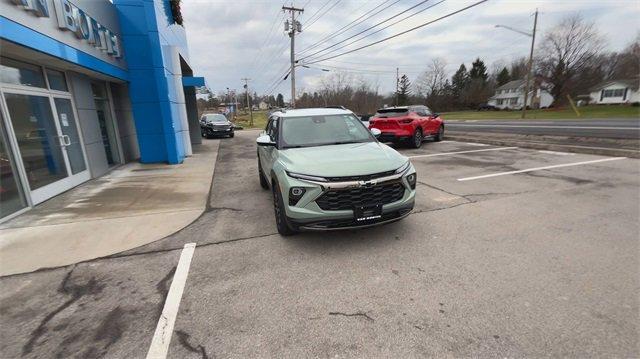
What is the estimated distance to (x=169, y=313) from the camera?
286 centimetres

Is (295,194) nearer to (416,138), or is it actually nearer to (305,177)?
(305,177)

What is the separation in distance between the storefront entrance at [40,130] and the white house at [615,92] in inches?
2824

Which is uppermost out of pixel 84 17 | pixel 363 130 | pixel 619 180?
pixel 84 17

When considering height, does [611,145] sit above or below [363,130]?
below

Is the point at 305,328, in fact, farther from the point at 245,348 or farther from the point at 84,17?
the point at 84,17

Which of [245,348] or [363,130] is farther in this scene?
[363,130]

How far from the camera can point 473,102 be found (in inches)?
2608

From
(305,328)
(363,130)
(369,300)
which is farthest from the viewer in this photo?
(363,130)

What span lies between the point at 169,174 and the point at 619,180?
1117 cm

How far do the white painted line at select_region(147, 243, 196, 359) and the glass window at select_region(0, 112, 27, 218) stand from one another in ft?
13.5

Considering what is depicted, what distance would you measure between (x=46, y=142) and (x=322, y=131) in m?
6.33

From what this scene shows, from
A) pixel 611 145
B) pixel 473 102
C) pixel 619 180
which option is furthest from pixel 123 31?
pixel 473 102

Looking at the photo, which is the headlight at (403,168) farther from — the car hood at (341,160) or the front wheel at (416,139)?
the front wheel at (416,139)

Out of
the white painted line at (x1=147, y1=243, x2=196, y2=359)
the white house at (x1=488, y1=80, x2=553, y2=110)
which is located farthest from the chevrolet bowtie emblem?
the white house at (x1=488, y1=80, x2=553, y2=110)
